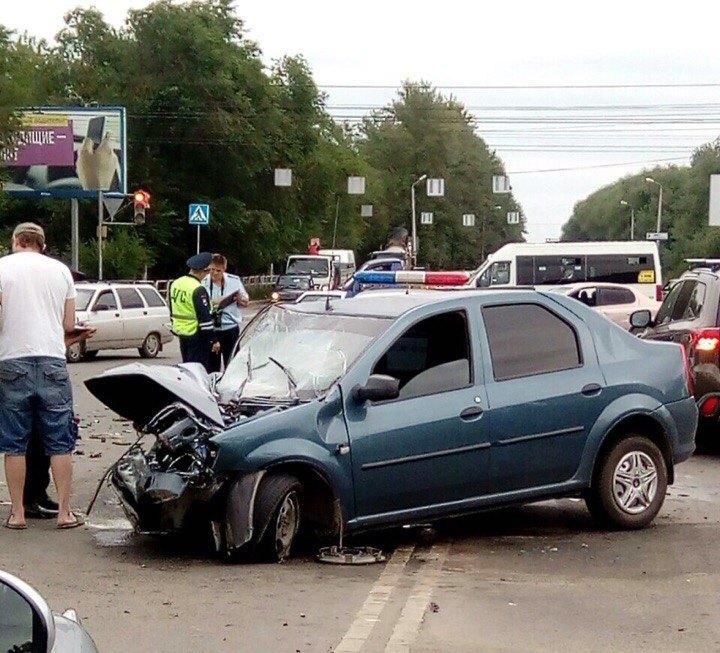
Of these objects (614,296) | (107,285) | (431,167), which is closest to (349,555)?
(614,296)

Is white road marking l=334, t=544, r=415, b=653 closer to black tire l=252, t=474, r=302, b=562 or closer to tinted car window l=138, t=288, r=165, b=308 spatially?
black tire l=252, t=474, r=302, b=562

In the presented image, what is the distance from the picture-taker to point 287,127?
74.8 meters

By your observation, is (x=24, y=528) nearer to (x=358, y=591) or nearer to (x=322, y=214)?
(x=358, y=591)

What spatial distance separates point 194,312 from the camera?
16.7 m

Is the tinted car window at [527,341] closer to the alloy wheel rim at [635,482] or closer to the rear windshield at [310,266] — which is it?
the alloy wheel rim at [635,482]

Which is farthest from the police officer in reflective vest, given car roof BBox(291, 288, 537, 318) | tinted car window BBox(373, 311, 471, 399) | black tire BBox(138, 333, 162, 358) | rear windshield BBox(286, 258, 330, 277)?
rear windshield BBox(286, 258, 330, 277)

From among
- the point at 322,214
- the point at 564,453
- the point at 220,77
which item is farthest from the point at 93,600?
the point at 322,214

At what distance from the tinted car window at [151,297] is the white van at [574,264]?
10.0 m

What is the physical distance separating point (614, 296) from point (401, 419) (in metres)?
20.8

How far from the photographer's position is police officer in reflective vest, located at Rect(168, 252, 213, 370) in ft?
54.2

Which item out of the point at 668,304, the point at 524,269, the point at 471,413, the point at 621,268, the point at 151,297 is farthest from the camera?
the point at 621,268

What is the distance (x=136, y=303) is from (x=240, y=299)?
1507 cm

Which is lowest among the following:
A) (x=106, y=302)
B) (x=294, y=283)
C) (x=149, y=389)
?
(x=294, y=283)

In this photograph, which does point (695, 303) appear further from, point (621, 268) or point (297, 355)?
point (621, 268)
